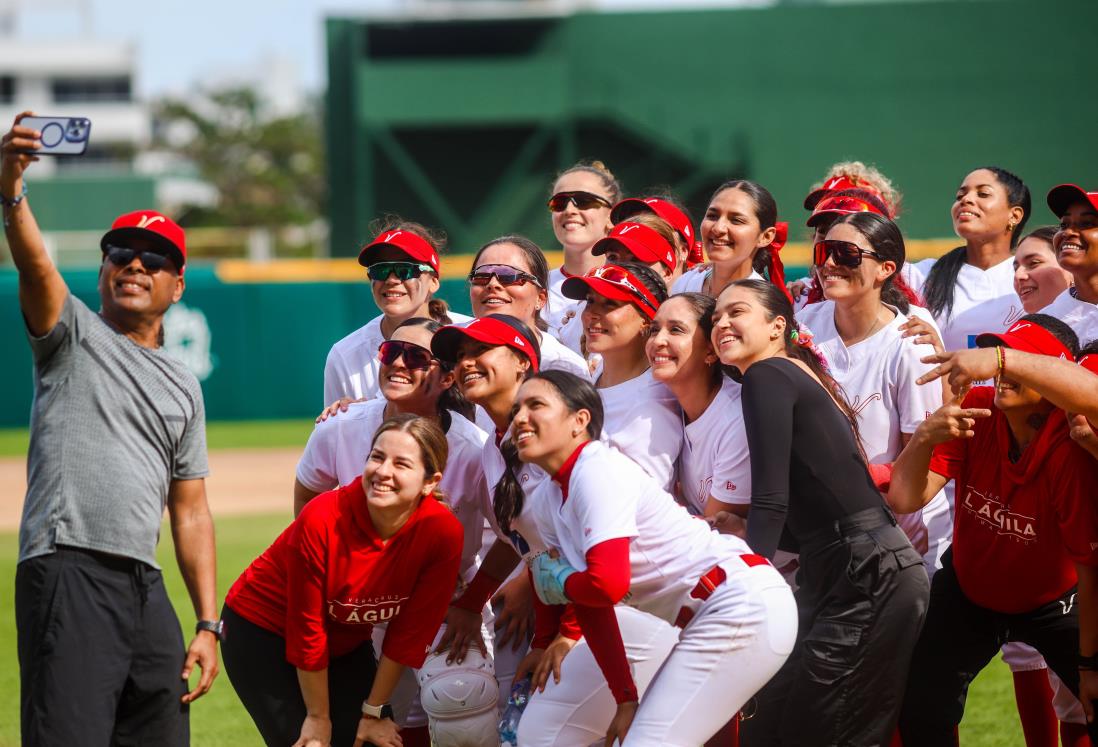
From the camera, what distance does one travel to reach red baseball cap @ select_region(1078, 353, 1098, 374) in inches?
167

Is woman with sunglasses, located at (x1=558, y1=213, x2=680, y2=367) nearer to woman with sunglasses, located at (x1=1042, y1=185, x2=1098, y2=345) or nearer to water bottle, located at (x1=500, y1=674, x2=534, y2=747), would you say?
water bottle, located at (x1=500, y1=674, x2=534, y2=747)

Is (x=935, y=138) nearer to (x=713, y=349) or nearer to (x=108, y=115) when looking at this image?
(x=713, y=349)

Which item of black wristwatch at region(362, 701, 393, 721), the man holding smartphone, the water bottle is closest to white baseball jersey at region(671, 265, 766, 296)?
the water bottle

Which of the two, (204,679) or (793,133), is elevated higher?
(793,133)

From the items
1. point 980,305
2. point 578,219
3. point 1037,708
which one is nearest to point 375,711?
point 1037,708

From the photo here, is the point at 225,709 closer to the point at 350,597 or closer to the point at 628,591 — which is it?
the point at 350,597

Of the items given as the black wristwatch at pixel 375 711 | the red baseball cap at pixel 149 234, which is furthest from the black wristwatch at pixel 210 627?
the red baseball cap at pixel 149 234

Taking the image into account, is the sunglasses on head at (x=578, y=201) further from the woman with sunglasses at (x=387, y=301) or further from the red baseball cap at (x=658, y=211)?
the woman with sunglasses at (x=387, y=301)

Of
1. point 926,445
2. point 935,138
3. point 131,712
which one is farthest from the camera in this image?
point 935,138

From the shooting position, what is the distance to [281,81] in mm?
80500

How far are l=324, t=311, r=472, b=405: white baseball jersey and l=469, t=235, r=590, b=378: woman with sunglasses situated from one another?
30 centimetres

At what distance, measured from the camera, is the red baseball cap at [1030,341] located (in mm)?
4289

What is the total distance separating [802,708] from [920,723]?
671mm

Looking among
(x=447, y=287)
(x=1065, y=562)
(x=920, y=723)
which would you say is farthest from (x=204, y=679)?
(x=447, y=287)
